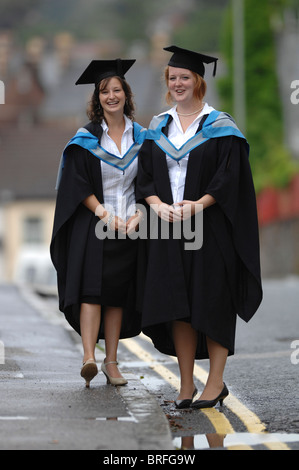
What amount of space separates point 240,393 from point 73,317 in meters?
1.16

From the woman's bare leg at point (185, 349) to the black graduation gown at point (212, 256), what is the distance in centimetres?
12

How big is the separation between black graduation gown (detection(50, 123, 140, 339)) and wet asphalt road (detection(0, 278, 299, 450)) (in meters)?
0.60

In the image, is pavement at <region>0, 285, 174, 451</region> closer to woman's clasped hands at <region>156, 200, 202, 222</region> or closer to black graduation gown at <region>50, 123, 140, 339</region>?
black graduation gown at <region>50, 123, 140, 339</region>

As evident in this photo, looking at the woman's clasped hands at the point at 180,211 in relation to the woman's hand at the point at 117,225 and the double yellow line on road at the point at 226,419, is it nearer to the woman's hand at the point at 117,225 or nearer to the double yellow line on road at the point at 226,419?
the woman's hand at the point at 117,225

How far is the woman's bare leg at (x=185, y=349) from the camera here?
6500mm

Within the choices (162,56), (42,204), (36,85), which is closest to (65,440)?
(42,204)

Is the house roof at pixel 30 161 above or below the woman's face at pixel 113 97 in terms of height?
below

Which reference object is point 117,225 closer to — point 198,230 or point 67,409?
point 198,230

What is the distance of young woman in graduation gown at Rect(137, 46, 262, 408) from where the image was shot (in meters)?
6.38

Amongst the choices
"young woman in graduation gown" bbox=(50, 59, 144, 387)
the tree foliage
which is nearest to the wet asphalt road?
"young woman in graduation gown" bbox=(50, 59, 144, 387)

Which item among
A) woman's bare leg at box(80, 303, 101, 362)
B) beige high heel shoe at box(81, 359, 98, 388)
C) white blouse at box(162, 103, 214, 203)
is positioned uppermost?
white blouse at box(162, 103, 214, 203)

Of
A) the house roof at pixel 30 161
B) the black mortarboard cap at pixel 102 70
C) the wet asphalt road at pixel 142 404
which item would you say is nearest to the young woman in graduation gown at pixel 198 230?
the wet asphalt road at pixel 142 404

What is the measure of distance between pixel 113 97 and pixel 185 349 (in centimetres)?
163

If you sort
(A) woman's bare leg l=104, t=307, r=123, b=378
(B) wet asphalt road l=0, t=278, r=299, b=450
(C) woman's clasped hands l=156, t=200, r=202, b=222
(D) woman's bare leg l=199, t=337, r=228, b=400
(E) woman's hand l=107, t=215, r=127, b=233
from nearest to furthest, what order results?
(B) wet asphalt road l=0, t=278, r=299, b=450 < (C) woman's clasped hands l=156, t=200, r=202, b=222 < (D) woman's bare leg l=199, t=337, r=228, b=400 < (E) woman's hand l=107, t=215, r=127, b=233 < (A) woman's bare leg l=104, t=307, r=123, b=378
